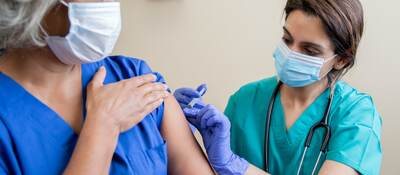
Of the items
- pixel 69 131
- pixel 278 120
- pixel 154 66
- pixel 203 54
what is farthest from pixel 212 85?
pixel 69 131

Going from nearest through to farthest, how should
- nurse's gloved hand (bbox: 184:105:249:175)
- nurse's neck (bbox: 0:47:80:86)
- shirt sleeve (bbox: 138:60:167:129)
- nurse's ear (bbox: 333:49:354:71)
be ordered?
nurse's neck (bbox: 0:47:80:86)
shirt sleeve (bbox: 138:60:167:129)
nurse's gloved hand (bbox: 184:105:249:175)
nurse's ear (bbox: 333:49:354:71)

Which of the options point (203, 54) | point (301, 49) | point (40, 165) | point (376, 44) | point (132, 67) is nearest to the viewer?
point (40, 165)

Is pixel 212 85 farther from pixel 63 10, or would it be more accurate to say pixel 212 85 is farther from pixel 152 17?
pixel 63 10

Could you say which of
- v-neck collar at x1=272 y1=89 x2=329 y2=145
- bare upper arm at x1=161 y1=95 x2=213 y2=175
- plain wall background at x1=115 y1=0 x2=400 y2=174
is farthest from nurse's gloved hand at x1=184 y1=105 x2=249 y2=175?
plain wall background at x1=115 y1=0 x2=400 y2=174

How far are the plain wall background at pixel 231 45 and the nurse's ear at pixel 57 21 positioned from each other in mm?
1342

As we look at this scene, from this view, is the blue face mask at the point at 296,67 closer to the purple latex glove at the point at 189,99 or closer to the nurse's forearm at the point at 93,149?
the purple latex glove at the point at 189,99

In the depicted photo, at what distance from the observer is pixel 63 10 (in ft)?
3.06

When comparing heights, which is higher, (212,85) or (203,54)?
(203,54)

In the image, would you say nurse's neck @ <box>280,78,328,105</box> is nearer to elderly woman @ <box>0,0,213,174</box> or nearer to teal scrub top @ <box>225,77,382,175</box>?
teal scrub top @ <box>225,77,382,175</box>

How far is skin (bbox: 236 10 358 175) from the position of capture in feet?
4.58

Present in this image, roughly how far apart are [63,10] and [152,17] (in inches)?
54.3

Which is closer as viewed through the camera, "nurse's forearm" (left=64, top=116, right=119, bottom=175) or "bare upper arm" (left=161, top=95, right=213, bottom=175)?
"nurse's forearm" (left=64, top=116, right=119, bottom=175)

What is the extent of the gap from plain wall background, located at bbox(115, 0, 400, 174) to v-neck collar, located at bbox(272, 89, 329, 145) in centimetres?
59

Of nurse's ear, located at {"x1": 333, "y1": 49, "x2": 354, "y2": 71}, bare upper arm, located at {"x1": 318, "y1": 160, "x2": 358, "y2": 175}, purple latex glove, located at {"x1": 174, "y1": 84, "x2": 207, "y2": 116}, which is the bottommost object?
bare upper arm, located at {"x1": 318, "y1": 160, "x2": 358, "y2": 175}
